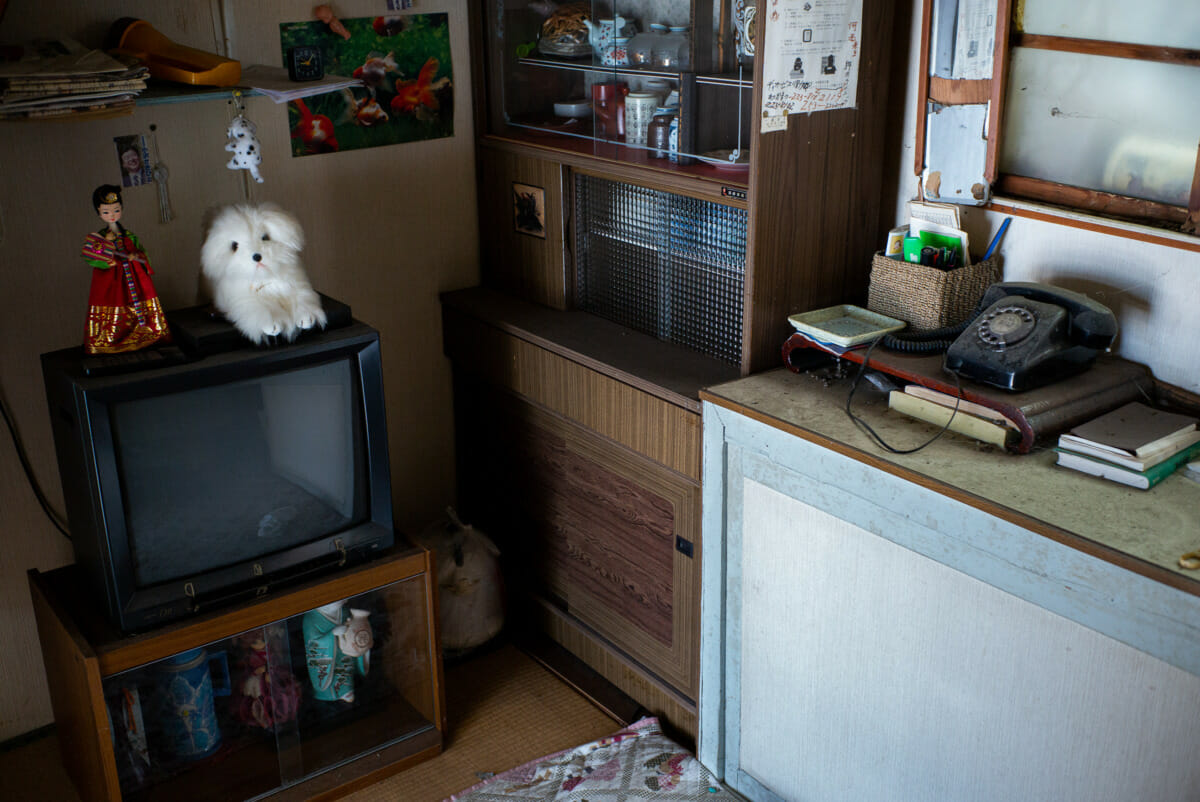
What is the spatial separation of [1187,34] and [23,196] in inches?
85.1

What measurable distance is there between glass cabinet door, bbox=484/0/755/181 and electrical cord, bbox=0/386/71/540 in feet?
4.32

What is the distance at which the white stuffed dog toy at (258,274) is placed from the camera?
207cm

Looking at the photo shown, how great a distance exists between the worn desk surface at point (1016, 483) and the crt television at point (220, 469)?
0.76m

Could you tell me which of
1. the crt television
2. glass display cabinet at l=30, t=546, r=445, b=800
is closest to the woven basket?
the crt television

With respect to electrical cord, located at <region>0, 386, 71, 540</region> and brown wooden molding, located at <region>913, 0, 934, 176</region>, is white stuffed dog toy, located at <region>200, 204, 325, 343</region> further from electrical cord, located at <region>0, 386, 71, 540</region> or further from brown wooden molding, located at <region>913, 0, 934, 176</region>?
brown wooden molding, located at <region>913, 0, 934, 176</region>

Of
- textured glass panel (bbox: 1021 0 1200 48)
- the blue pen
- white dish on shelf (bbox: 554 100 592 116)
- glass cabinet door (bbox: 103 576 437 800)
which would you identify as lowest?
glass cabinet door (bbox: 103 576 437 800)

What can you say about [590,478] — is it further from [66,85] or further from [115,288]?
[66,85]

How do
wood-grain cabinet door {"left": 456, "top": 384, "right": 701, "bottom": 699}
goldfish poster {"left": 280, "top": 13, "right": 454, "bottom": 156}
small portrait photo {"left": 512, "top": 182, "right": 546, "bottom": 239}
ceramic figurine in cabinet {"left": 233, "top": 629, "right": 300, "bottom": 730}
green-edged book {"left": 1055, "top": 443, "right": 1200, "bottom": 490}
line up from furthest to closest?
small portrait photo {"left": 512, "top": 182, "right": 546, "bottom": 239} → goldfish poster {"left": 280, "top": 13, "right": 454, "bottom": 156} → wood-grain cabinet door {"left": 456, "top": 384, "right": 701, "bottom": 699} → ceramic figurine in cabinet {"left": 233, "top": 629, "right": 300, "bottom": 730} → green-edged book {"left": 1055, "top": 443, "right": 1200, "bottom": 490}

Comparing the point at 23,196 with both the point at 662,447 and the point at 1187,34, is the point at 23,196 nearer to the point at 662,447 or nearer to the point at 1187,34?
the point at 662,447

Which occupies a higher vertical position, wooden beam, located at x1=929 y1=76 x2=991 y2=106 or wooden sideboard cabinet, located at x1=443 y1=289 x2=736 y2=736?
wooden beam, located at x1=929 y1=76 x2=991 y2=106

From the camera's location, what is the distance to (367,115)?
2.62 meters

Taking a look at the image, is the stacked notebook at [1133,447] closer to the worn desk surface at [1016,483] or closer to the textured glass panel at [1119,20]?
the worn desk surface at [1016,483]

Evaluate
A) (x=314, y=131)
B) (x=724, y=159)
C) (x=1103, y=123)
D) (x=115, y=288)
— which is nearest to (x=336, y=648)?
(x=115, y=288)

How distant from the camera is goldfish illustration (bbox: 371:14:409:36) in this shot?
2568mm
